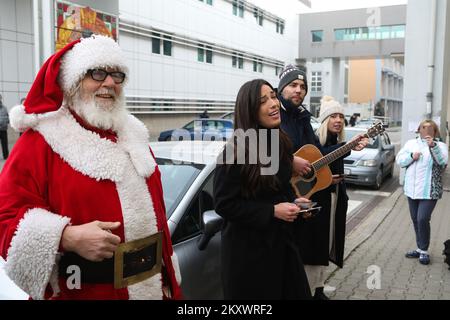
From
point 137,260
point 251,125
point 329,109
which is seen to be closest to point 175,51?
point 329,109

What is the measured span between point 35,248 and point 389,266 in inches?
170

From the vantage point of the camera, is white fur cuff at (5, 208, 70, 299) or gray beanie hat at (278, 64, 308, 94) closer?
white fur cuff at (5, 208, 70, 299)

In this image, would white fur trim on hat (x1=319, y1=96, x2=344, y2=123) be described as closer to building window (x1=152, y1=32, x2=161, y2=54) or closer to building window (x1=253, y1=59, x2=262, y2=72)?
building window (x1=152, y1=32, x2=161, y2=54)

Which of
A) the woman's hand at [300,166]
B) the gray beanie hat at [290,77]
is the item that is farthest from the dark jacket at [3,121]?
the woman's hand at [300,166]

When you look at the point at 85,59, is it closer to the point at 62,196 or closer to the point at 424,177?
the point at 62,196

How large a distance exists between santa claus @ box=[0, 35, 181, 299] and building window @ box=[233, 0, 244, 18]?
32.0 m

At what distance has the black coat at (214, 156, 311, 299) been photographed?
2459 mm

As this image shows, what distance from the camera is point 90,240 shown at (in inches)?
65.3

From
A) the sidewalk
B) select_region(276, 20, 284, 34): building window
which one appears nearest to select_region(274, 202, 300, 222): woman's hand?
the sidewalk

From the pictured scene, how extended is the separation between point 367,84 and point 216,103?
135 feet

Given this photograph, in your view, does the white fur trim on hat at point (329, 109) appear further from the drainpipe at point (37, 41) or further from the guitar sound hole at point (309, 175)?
the drainpipe at point (37, 41)

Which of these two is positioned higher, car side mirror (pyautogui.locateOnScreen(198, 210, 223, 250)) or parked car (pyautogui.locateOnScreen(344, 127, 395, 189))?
car side mirror (pyautogui.locateOnScreen(198, 210, 223, 250))

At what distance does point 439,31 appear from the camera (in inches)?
394

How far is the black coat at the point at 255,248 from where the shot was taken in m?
2.46
